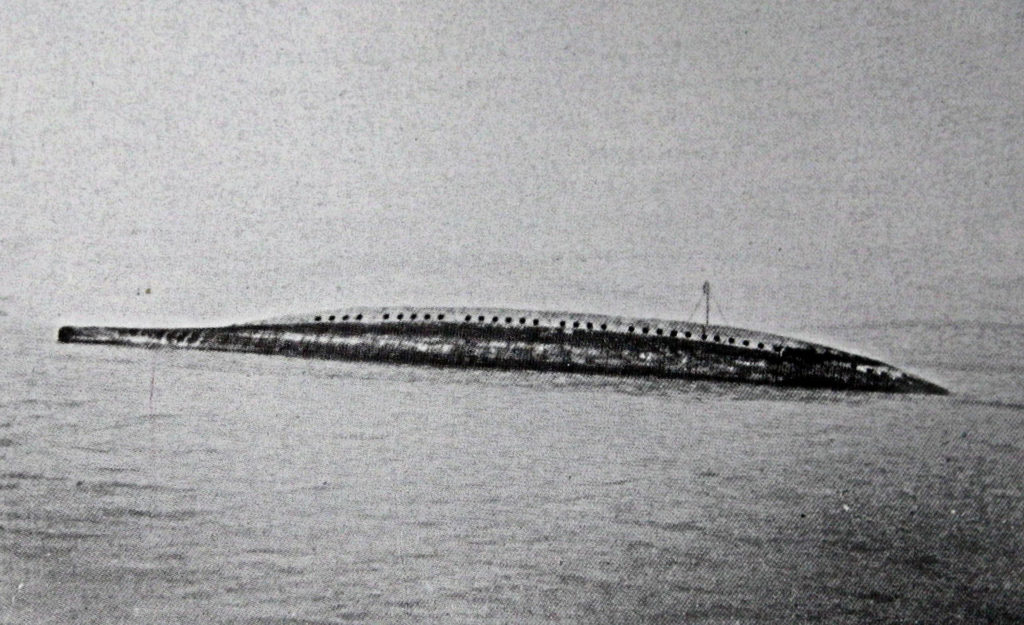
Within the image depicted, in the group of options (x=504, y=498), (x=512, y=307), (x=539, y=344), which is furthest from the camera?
(x=539, y=344)

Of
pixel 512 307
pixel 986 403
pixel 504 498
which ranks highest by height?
pixel 512 307

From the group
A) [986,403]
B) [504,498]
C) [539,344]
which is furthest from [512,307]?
[986,403]

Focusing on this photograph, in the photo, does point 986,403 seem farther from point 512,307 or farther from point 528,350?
point 528,350

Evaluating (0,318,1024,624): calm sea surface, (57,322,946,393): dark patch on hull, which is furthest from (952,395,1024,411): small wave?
(57,322,946,393): dark patch on hull

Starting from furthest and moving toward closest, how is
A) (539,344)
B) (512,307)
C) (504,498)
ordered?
1. (539,344)
2. (512,307)
3. (504,498)

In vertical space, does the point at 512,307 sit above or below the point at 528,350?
above

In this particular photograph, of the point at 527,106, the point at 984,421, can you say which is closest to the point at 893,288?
the point at 984,421

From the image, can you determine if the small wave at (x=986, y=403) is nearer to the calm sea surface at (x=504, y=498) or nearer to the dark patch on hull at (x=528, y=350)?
the calm sea surface at (x=504, y=498)
